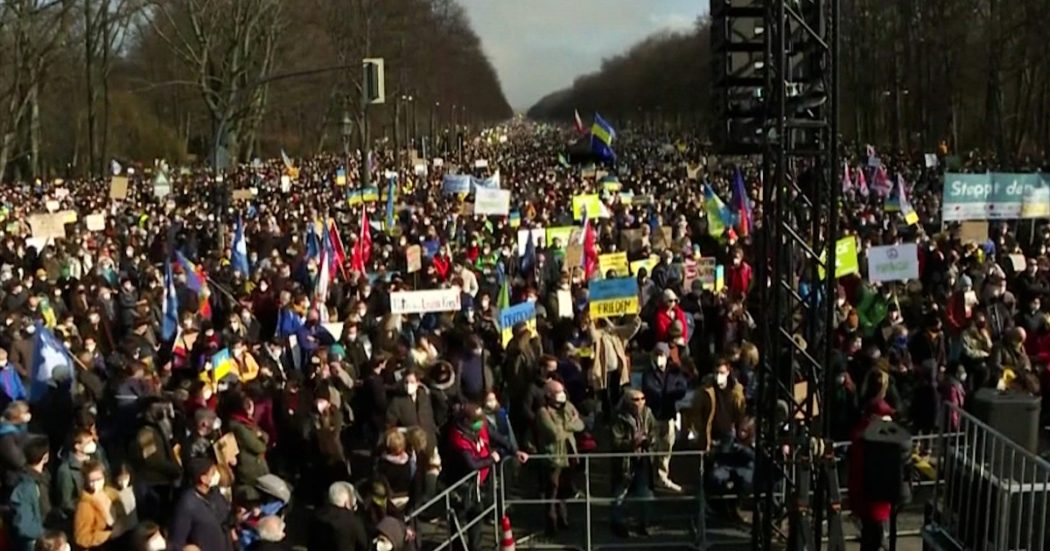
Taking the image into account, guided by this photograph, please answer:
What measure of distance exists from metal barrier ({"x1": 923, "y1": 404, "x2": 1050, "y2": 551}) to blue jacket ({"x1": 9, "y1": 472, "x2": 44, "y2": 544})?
6329 millimetres

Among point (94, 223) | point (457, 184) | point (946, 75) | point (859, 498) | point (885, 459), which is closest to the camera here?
point (885, 459)

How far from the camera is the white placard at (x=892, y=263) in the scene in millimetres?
15633

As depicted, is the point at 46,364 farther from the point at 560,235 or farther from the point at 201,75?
the point at 201,75

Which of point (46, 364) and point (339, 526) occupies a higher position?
point (46, 364)

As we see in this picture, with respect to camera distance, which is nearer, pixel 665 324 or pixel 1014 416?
pixel 1014 416

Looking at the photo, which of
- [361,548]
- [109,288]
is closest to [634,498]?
[361,548]

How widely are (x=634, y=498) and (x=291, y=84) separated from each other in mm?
63786

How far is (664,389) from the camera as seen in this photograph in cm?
1168

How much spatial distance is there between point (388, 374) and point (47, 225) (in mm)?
10979

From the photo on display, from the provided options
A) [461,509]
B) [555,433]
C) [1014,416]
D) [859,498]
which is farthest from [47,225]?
[1014,416]

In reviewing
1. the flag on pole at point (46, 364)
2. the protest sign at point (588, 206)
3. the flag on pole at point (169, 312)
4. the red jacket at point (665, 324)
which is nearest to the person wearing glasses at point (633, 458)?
the red jacket at point (665, 324)

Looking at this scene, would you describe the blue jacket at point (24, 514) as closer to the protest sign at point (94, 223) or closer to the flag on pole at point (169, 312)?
the flag on pole at point (169, 312)

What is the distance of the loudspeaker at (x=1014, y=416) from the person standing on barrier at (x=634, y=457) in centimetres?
307

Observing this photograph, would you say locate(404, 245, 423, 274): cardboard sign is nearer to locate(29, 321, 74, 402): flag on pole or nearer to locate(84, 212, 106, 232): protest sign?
locate(29, 321, 74, 402): flag on pole
